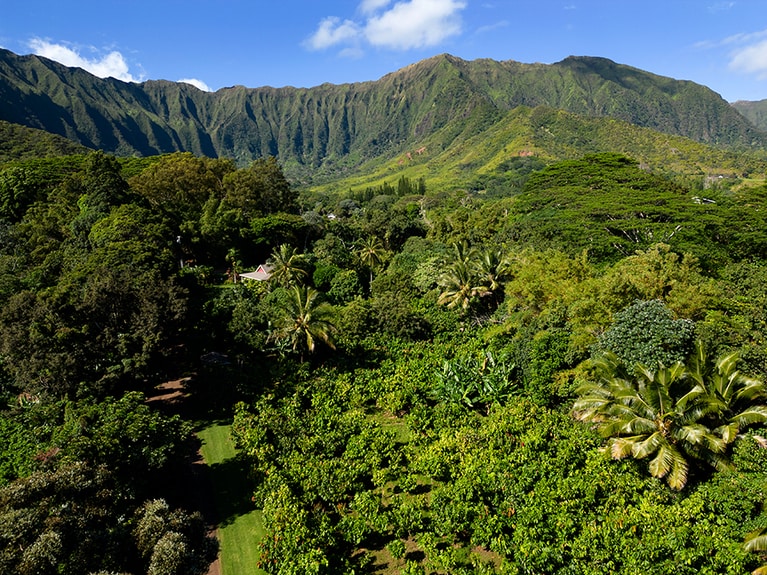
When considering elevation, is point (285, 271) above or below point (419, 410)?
above

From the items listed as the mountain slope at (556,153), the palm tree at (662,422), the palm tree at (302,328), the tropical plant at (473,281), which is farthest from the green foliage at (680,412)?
the mountain slope at (556,153)

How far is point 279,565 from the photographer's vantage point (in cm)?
1295

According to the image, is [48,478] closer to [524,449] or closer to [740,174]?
[524,449]

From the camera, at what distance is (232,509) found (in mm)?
16297

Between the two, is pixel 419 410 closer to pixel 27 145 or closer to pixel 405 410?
pixel 405 410

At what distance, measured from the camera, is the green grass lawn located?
14.2 metres

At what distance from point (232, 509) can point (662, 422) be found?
1526 cm

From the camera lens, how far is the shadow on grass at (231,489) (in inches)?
635

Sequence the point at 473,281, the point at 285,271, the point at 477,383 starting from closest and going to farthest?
the point at 477,383, the point at 473,281, the point at 285,271

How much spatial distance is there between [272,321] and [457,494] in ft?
58.3

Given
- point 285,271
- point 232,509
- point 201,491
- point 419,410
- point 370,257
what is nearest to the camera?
point 232,509

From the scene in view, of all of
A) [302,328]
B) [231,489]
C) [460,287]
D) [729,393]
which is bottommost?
[231,489]

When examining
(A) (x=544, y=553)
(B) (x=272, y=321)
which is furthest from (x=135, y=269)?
(A) (x=544, y=553)

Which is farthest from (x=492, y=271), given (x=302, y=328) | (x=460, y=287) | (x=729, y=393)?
(x=729, y=393)
